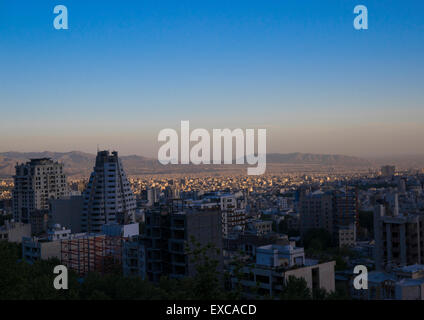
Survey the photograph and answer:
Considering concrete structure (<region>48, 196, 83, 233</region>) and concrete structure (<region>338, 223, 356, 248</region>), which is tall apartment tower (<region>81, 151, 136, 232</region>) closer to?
concrete structure (<region>48, 196, 83, 233</region>)

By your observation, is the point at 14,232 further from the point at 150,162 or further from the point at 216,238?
the point at 150,162

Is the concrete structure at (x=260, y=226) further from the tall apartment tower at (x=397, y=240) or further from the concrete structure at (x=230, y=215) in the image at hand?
the tall apartment tower at (x=397, y=240)

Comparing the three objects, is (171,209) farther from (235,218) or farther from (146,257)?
(235,218)

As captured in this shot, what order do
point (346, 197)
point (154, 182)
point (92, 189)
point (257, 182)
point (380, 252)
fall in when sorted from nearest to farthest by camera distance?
point (380, 252) < point (92, 189) < point (346, 197) < point (154, 182) < point (257, 182)

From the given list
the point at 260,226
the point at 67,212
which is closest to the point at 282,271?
the point at 260,226

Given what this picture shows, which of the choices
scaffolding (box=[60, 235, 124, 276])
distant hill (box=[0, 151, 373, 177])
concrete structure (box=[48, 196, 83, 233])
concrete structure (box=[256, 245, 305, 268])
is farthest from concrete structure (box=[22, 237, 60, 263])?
distant hill (box=[0, 151, 373, 177])

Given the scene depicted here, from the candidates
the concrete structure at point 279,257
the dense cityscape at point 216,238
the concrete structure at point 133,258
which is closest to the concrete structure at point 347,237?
the dense cityscape at point 216,238
